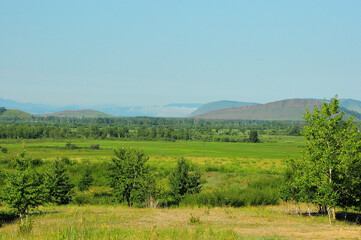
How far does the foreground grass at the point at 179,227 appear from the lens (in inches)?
544

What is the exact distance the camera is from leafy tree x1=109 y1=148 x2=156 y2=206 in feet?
117

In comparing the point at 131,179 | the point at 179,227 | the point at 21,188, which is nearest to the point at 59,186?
the point at 131,179

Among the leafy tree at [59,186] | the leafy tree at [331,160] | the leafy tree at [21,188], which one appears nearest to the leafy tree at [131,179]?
the leafy tree at [59,186]

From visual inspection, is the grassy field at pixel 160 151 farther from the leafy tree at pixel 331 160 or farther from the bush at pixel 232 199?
the leafy tree at pixel 331 160

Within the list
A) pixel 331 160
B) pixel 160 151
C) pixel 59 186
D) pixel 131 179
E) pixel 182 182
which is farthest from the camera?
pixel 160 151

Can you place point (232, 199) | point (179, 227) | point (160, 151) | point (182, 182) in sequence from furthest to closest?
point (160, 151), point (182, 182), point (232, 199), point (179, 227)

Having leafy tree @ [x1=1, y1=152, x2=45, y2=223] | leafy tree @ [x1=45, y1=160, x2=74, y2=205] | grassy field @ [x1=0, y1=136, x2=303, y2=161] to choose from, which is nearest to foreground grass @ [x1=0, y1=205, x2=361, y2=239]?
leafy tree @ [x1=1, y1=152, x2=45, y2=223]

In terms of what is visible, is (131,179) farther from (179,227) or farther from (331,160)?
(331,160)

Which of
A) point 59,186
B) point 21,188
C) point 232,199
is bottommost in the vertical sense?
point 232,199

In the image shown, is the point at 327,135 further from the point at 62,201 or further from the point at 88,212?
the point at 62,201

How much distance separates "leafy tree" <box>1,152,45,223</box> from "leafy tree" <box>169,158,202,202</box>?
19239 millimetres

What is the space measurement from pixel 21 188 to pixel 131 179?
17.4 meters

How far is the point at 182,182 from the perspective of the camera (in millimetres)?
39031

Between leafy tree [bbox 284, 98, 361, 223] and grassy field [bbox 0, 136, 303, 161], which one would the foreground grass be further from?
grassy field [bbox 0, 136, 303, 161]
